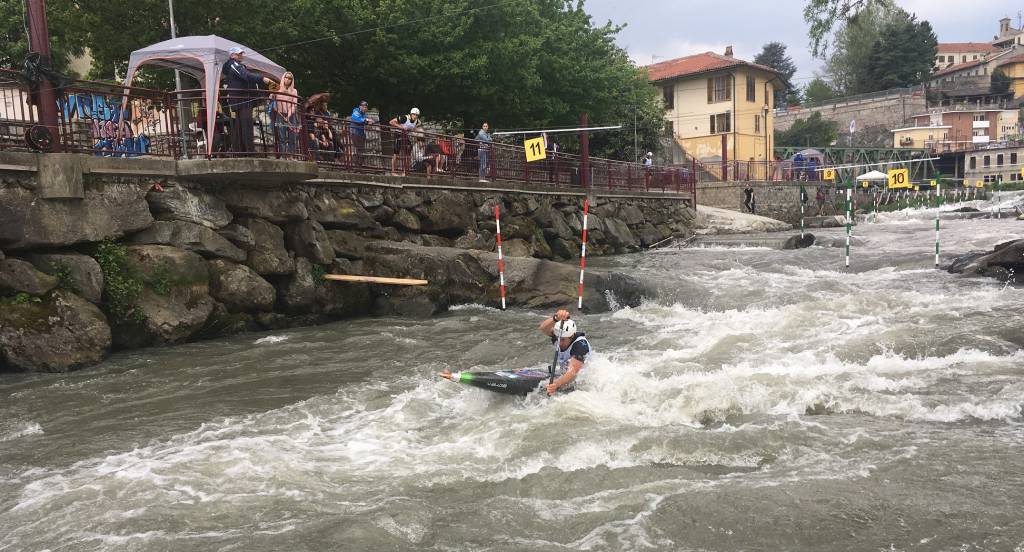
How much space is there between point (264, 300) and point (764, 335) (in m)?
8.30

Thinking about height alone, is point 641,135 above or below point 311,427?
above

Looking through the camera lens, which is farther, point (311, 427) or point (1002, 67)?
point (1002, 67)

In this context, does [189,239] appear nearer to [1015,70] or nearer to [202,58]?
[202,58]

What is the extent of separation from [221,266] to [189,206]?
3.58 feet

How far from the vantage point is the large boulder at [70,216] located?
950 cm

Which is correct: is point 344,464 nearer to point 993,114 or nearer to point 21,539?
point 21,539

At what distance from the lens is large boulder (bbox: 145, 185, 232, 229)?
443 inches

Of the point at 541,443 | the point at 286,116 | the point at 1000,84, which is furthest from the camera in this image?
the point at 1000,84

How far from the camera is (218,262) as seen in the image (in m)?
11.6

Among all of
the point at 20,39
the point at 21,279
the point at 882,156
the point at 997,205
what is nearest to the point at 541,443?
the point at 21,279

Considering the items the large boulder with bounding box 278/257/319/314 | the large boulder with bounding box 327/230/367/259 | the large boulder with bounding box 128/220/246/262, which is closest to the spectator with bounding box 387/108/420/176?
the large boulder with bounding box 327/230/367/259

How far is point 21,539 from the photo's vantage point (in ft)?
16.1

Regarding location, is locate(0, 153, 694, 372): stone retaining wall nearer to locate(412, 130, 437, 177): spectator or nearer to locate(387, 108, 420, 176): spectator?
locate(387, 108, 420, 176): spectator

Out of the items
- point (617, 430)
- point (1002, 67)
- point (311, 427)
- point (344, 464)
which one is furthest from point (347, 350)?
point (1002, 67)
